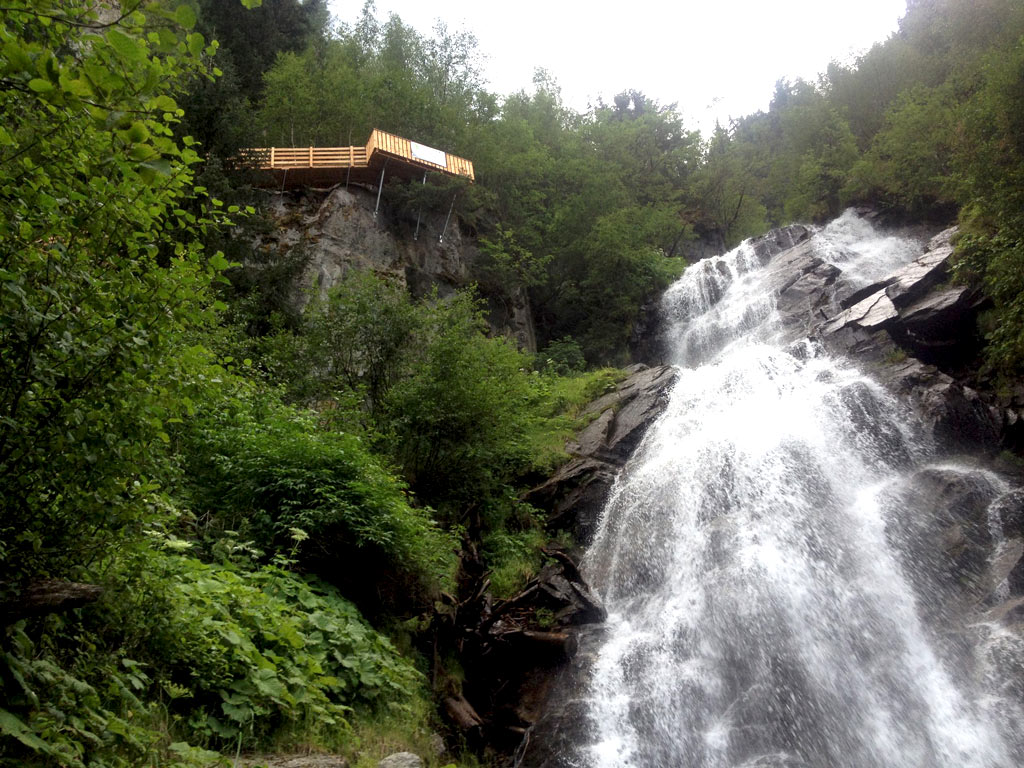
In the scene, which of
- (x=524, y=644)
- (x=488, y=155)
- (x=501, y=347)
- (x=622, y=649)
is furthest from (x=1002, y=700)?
(x=488, y=155)

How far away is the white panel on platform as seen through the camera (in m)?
21.6

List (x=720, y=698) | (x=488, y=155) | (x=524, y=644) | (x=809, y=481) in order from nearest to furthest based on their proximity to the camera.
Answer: (x=720, y=698)
(x=524, y=644)
(x=809, y=481)
(x=488, y=155)

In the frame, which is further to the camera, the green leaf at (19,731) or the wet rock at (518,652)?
the wet rock at (518,652)

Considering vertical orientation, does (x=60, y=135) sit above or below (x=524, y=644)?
above

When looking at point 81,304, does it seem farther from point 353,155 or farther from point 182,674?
point 353,155

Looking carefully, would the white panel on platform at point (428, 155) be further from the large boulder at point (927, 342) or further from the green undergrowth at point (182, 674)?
the green undergrowth at point (182, 674)

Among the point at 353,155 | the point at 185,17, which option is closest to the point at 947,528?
the point at 185,17

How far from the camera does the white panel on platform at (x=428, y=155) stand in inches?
850

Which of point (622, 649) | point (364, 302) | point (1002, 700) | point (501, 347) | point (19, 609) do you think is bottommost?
point (1002, 700)

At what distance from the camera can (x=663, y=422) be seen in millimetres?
15359

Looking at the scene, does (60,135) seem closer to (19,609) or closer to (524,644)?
(19,609)

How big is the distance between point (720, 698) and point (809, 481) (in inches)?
194

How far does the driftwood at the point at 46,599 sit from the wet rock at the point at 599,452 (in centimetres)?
1033

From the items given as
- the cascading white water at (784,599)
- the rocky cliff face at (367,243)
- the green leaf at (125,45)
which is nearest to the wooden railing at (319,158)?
the rocky cliff face at (367,243)
